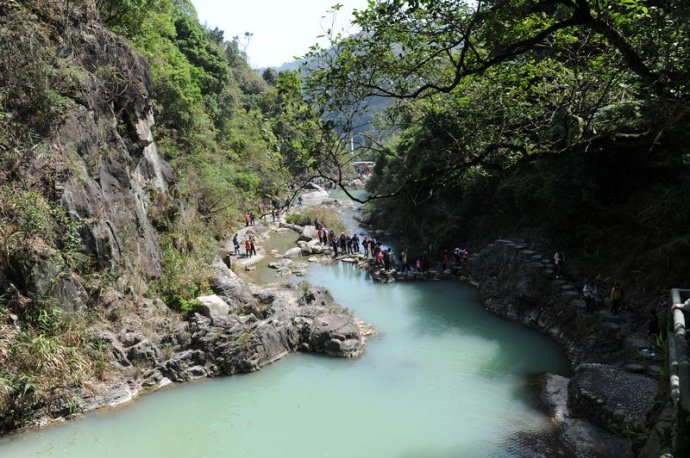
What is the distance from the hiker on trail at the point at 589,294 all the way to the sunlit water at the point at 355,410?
1.41m

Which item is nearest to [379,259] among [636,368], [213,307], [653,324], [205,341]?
[213,307]

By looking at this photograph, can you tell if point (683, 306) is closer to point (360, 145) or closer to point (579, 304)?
point (360, 145)

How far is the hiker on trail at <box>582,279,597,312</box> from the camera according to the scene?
1267 cm

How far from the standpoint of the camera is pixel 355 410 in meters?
10.3

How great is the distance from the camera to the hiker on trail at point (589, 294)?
12.7 meters

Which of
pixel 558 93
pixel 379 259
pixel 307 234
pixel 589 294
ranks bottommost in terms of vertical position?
pixel 589 294

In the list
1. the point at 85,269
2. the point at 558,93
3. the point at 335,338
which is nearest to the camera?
the point at 558,93

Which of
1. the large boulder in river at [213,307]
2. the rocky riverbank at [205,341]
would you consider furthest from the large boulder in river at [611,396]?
the large boulder in river at [213,307]

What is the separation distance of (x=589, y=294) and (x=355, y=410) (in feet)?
23.2

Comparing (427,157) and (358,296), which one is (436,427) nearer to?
(358,296)

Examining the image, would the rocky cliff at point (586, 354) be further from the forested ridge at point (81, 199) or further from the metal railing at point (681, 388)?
the forested ridge at point (81, 199)

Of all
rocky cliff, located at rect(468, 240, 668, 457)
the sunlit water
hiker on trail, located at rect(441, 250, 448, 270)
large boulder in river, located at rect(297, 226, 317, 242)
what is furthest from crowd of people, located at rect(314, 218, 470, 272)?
the sunlit water

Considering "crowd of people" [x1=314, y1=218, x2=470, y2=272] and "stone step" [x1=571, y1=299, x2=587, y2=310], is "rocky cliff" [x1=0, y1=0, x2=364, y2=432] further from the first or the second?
"stone step" [x1=571, y1=299, x2=587, y2=310]

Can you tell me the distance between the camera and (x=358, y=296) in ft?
58.5
